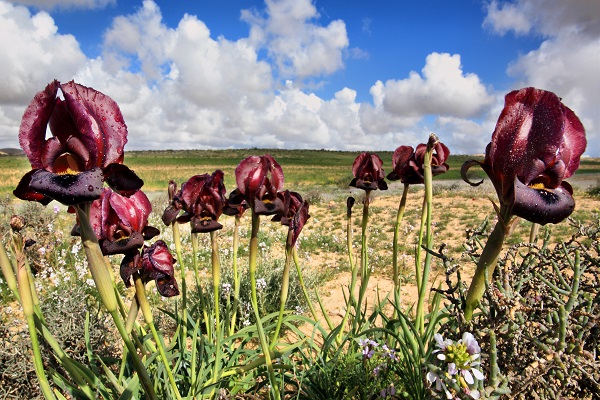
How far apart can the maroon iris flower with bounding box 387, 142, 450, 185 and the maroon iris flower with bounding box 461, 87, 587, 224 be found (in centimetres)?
113

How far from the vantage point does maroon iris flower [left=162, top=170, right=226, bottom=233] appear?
196 centimetres

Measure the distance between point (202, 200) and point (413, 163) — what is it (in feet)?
4.41

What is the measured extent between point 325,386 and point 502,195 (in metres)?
1.52

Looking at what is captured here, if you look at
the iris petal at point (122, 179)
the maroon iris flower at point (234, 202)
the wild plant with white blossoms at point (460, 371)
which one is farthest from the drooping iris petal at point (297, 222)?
the wild plant with white blossoms at point (460, 371)

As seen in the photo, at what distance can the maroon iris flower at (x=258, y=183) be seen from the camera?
1.77m

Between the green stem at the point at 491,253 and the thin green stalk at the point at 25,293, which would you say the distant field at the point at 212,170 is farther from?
the green stem at the point at 491,253

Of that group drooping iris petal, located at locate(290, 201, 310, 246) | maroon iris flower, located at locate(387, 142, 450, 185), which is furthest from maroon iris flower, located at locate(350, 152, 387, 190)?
drooping iris petal, located at locate(290, 201, 310, 246)

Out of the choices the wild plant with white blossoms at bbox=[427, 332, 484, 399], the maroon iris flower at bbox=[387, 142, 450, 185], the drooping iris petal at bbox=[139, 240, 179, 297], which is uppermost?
the maroon iris flower at bbox=[387, 142, 450, 185]

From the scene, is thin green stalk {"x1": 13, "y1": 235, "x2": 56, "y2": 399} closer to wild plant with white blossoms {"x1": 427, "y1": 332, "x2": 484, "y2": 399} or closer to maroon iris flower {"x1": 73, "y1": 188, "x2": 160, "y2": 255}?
maroon iris flower {"x1": 73, "y1": 188, "x2": 160, "y2": 255}

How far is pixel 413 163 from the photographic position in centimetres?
239

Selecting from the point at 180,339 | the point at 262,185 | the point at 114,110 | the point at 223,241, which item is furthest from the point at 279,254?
the point at 114,110

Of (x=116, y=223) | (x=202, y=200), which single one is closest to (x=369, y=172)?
(x=202, y=200)

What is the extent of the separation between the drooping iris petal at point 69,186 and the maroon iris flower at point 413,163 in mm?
1832

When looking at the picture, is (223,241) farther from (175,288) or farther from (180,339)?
(175,288)
